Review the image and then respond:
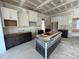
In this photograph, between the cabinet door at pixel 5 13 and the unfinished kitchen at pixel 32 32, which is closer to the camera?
the unfinished kitchen at pixel 32 32

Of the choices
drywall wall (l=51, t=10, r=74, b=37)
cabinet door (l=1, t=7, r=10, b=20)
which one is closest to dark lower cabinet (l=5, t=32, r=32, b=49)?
cabinet door (l=1, t=7, r=10, b=20)

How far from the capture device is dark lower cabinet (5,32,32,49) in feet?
11.0

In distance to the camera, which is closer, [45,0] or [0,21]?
[0,21]

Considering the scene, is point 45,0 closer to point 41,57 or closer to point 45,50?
point 45,50

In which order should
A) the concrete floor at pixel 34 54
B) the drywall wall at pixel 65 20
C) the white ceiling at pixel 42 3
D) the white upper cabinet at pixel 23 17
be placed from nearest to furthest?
the concrete floor at pixel 34 54 < the white ceiling at pixel 42 3 < the white upper cabinet at pixel 23 17 < the drywall wall at pixel 65 20

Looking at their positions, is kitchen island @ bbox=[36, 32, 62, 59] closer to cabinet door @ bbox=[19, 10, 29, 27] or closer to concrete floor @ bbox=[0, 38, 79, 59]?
concrete floor @ bbox=[0, 38, 79, 59]

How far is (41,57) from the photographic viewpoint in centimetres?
254

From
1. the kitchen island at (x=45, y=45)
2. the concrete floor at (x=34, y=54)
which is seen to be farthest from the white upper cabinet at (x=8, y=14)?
the kitchen island at (x=45, y=45)

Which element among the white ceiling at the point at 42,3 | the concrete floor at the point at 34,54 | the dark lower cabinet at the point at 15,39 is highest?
the white ceiling at the point at 42,3

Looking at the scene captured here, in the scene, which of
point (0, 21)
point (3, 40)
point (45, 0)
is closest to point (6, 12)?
point (0, 21)

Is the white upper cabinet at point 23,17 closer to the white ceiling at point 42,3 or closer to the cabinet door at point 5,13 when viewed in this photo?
the white ceiling at point 42,3

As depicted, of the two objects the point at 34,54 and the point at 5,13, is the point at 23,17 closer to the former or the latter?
the point at 5,13

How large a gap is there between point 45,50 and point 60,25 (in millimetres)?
5968

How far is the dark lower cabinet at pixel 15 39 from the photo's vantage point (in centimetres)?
337
